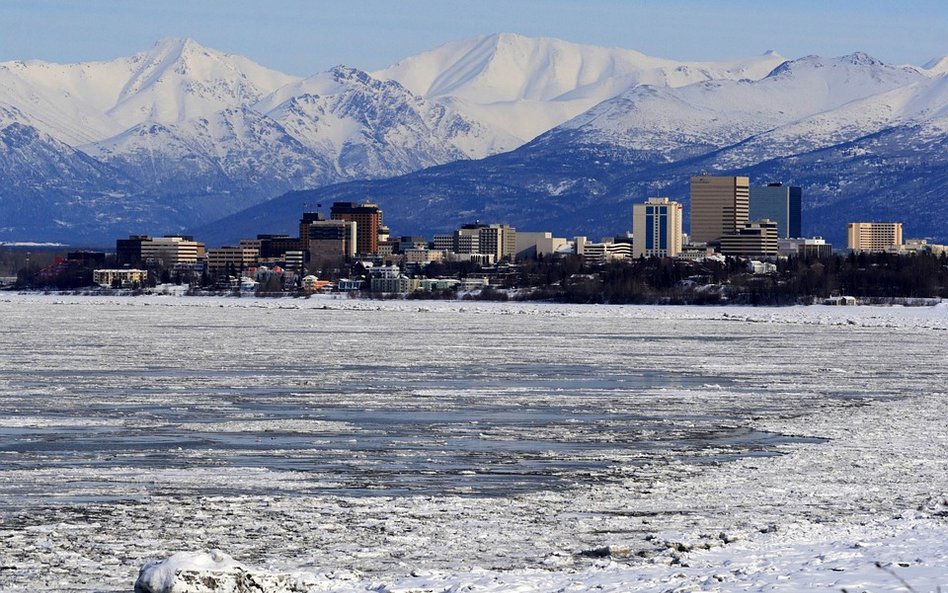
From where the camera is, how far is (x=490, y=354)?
5681 centimetres

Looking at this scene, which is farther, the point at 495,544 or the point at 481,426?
the point at 481,426

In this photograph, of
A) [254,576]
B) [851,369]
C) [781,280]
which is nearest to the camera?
[254,576]

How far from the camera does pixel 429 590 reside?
54.8ft

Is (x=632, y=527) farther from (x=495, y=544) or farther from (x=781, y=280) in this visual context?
(x=781, y=280)

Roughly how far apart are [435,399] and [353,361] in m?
15.3

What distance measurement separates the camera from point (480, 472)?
25016 mm

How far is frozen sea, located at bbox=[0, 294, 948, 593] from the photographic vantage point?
18031 millimetres

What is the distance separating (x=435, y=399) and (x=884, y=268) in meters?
137

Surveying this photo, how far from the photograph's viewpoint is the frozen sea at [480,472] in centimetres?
1803

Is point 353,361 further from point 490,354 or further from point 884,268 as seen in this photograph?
point 884,268

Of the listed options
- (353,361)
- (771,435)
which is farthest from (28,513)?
(353,361)

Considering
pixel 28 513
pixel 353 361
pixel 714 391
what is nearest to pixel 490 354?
pixel 353 361

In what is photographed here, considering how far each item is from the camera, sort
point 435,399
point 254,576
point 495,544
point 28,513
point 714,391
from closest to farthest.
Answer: point 254,576, point 495,544, point 28,513, point 435,399, point 714,391

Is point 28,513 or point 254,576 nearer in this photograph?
point 254,576
